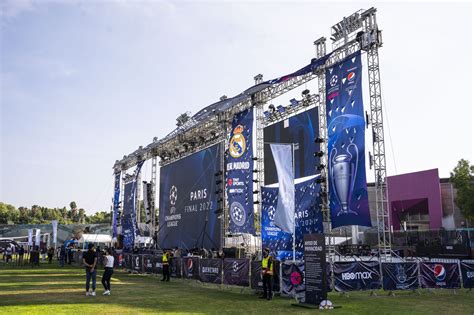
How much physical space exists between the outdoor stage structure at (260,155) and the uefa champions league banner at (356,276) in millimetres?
1925

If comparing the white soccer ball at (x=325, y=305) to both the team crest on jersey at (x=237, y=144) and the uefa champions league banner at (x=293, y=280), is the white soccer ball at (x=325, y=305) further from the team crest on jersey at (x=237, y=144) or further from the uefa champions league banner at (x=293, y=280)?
the team crest on jersey at (x=237, y=144)

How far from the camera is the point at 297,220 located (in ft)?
71.3

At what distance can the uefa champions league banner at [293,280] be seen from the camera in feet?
45.8

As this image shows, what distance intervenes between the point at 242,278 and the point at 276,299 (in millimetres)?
2589

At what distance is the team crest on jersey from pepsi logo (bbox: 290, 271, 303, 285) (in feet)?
39.2

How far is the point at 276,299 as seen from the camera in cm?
1418

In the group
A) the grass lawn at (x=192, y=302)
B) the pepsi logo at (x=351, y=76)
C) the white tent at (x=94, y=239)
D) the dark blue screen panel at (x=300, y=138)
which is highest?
the pepsi logo at (x=351, y=76)

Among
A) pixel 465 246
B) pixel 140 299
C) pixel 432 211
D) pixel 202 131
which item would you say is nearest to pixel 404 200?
pixel 432 211

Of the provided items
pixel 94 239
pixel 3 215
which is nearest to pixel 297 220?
pixel 94 239

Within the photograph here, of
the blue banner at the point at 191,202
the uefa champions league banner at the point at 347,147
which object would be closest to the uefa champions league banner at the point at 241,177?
the blue banner at the point at 191,202

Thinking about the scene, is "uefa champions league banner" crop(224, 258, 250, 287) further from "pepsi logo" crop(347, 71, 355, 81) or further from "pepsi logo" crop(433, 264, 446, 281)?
"pepsi logo" crop(347, 71, 355, 81)

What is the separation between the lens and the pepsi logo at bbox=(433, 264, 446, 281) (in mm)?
16453

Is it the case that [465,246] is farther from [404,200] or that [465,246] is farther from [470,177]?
[404,200]

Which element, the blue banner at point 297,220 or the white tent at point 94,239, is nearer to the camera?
the blue banner at point 297,220
